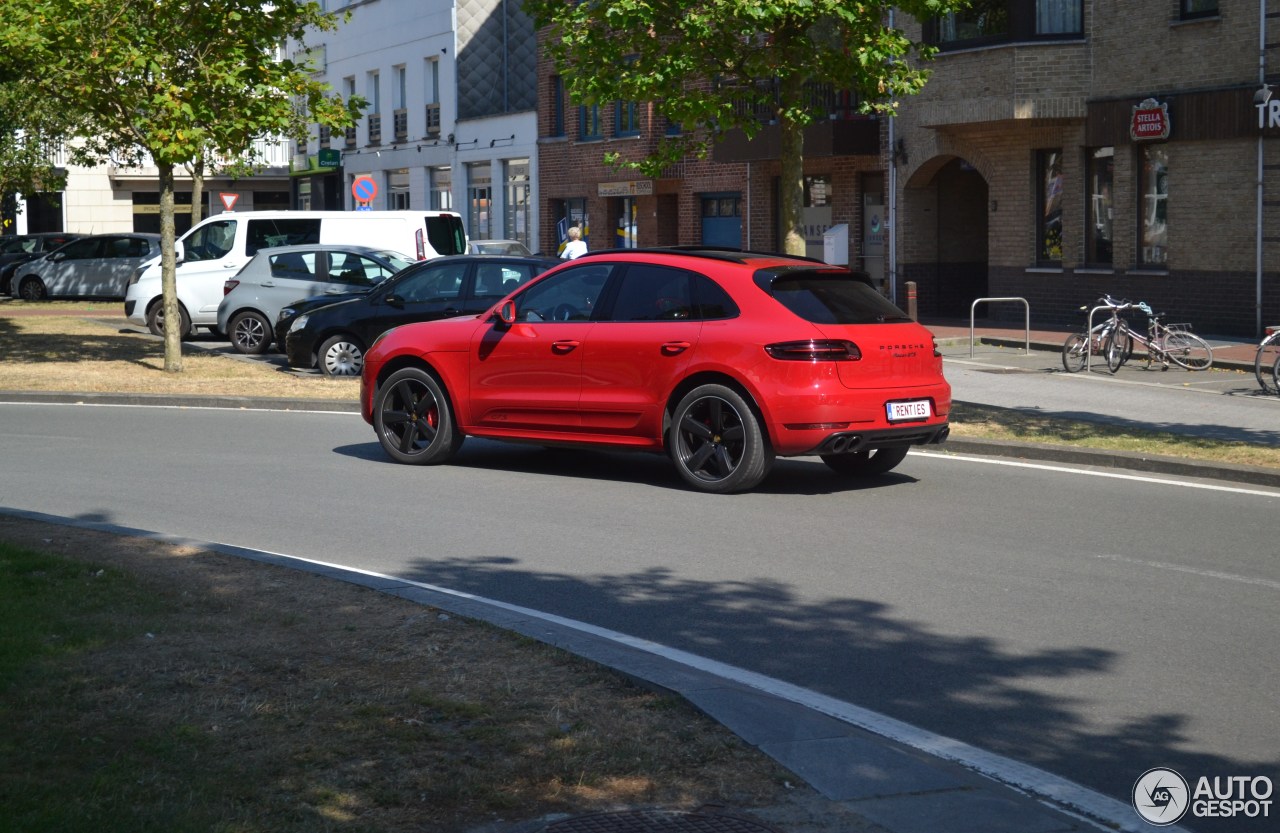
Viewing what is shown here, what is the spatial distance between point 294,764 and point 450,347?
8027 mm

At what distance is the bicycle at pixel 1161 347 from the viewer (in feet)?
69.3

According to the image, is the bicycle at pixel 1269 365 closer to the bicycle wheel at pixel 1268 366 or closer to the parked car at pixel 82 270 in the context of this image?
the bicycle wheel at pixel 1268 366

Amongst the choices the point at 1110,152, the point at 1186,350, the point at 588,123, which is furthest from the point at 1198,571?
the point at 588,123

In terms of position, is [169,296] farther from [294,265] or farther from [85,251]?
[85,251]

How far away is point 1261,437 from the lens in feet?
46.9

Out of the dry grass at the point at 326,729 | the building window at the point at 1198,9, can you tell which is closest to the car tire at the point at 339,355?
the dry grass at the point at 326,729

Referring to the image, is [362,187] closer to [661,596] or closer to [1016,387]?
[1016,387]

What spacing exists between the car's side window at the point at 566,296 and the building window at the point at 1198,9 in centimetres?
1655

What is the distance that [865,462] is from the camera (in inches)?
496

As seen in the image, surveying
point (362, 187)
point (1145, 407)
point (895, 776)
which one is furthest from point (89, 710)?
point (362, 187)

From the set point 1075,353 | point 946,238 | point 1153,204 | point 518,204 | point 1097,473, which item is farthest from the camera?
point 518,204

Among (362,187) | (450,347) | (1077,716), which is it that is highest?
(362,187)

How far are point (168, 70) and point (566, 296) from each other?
32.8 feet

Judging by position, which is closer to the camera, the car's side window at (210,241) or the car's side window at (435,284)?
the car's side window at (435,284)
